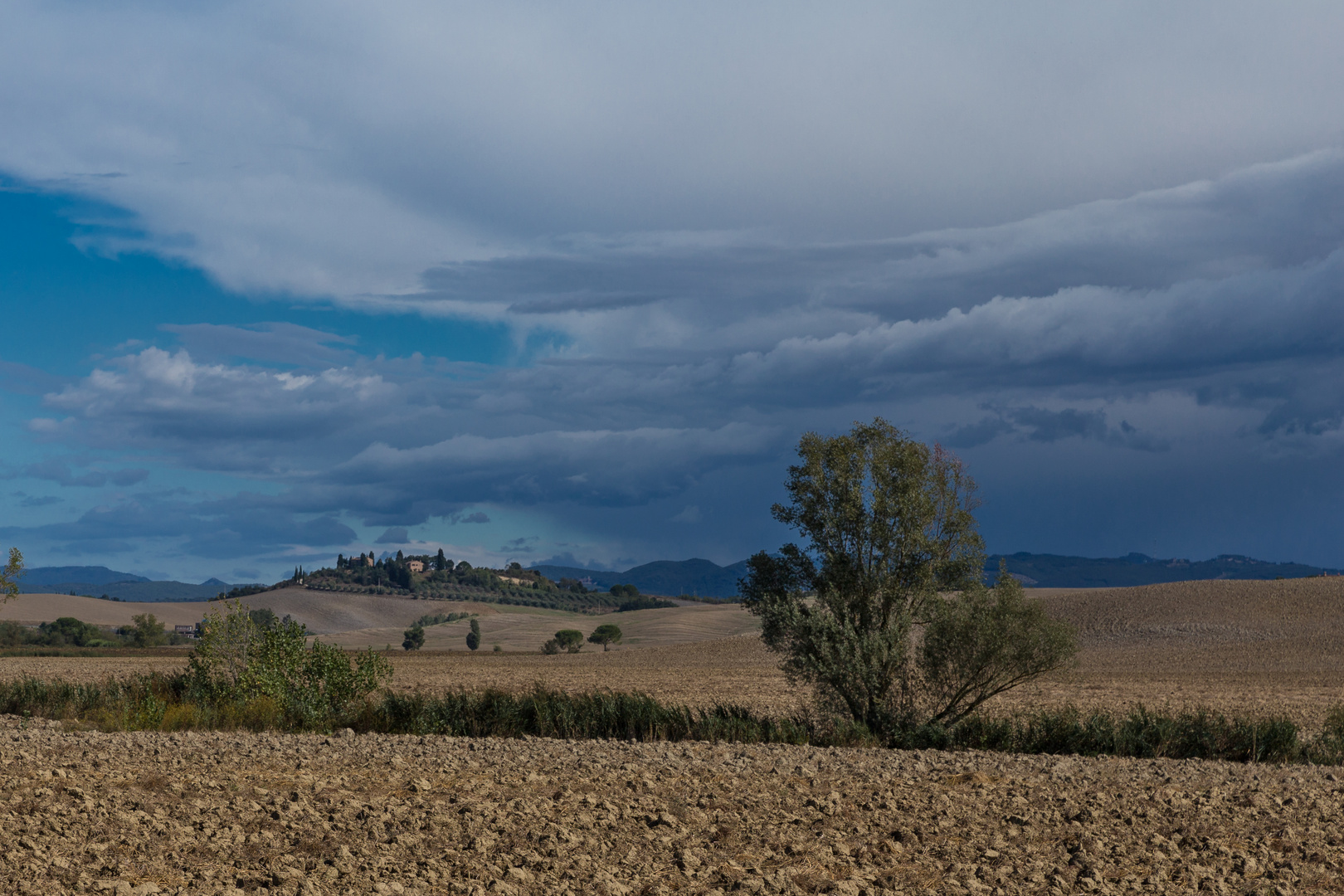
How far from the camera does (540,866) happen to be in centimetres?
1133

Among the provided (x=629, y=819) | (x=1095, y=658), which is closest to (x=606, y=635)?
(x=1095, y=658)

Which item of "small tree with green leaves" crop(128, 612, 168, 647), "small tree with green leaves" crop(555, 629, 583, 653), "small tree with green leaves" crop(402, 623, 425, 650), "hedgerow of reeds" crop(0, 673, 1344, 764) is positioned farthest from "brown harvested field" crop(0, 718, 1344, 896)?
"small tree with green leaves" crop(128, 612, 168, 647)

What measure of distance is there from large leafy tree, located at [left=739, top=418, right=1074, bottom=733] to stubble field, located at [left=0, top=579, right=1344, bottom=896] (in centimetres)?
302

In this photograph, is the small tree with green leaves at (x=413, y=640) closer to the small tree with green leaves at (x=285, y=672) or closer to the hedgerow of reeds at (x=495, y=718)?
the hedgerow of reeds at (x=495, y=718)

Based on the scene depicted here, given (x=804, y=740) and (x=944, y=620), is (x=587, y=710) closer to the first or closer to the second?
(x=804, y=740)

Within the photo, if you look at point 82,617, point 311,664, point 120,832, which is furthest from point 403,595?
point 120,832

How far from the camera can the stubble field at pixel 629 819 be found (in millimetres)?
11109

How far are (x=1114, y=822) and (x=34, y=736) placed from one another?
18573mm

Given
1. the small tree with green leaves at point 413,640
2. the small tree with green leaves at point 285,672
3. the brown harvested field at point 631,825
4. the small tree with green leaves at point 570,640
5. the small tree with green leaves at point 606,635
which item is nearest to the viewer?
the brown harvested field at point 631,825

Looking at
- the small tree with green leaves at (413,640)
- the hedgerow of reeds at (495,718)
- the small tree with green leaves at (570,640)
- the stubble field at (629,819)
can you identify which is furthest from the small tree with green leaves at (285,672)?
the small tree with green leaves at (413,640)

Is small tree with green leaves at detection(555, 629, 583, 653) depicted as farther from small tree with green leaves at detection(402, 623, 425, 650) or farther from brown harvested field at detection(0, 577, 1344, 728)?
small tree with green leaves at detection(402, 623, 425, 650)

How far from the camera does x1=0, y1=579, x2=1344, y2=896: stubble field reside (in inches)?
437

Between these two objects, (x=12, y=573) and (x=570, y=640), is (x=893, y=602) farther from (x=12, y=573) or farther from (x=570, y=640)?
(x=570, y=640)

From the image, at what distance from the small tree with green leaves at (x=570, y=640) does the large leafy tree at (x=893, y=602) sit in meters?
79.9
